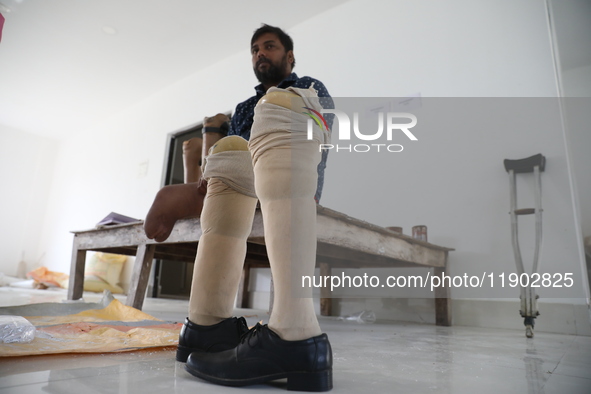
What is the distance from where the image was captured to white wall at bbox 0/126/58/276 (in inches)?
261

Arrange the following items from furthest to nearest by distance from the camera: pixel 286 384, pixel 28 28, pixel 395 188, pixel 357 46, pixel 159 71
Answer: pixel 159 71 < pixel 28 28 < pixel 357 46 < pixel 395 188 < pixel 286 384

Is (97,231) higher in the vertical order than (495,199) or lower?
lower

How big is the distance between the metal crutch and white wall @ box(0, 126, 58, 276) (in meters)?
7.23

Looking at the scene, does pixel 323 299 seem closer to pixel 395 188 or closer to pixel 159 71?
pixel 395 188

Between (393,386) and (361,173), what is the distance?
239 cm

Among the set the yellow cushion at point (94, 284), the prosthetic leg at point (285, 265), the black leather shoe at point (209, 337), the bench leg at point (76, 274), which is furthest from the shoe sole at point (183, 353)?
the yellow cushion at point (94, 284)

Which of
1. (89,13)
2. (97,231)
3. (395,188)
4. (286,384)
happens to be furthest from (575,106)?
(89,13)

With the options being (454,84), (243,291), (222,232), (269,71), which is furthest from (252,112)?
(243,291)

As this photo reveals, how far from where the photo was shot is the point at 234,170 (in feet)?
3.01

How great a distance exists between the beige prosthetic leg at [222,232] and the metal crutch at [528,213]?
59.4 inches

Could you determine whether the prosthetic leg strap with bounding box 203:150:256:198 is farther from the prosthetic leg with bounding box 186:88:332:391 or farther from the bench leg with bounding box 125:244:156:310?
the bench leg with bounding box 125:244:156:310

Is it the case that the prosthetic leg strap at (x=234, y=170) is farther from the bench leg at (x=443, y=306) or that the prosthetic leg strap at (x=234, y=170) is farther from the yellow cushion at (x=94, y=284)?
the yellow cushion at (x=94, y=284)

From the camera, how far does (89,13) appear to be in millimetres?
3855

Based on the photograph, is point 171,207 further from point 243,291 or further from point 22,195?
point 22,195
